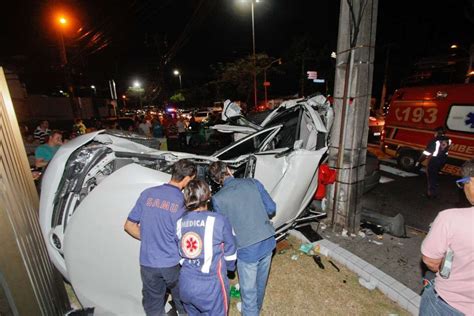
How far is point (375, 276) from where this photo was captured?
324 cm

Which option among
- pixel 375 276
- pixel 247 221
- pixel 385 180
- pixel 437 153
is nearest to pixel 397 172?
pixel 385 180

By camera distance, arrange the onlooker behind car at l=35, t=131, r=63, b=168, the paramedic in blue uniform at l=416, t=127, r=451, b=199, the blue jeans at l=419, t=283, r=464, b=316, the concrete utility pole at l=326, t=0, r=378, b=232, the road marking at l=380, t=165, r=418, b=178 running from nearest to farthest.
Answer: the blue jeans at l=419, t=283, r=464, b=316 → the concrete utility pole at l=326, t=0, r=378, b=232 → the onlooker behind car at l=35, t=131, r=63, b=168 → the paramedic in blue uniform at l=416, t=127, r=451, b=199 → the road marking at l=380, t=165, r=418, b=178

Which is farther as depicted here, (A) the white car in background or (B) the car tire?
(B) the car tire

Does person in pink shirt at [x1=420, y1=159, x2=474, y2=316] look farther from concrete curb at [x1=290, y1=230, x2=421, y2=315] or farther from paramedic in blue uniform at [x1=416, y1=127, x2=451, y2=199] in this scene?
paramedic in blue uniform at [x1=416, y1=127, x2=451, y2=199]

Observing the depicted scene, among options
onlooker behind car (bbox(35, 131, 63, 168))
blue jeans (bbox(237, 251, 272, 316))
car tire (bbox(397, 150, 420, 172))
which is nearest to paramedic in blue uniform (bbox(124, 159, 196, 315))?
blue jeans (bbox(237, 251, 272, 316))

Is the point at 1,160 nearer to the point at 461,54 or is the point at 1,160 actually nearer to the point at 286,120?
the point at 286,120

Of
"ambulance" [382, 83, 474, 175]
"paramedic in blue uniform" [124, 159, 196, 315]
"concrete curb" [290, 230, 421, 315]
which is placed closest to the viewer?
"paramedic in blue uniform" [124, 159, 196, 315]

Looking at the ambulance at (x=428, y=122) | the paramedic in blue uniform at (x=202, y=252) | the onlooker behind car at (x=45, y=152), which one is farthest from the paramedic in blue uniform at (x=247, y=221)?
the ambulance at (x=428, y=122)

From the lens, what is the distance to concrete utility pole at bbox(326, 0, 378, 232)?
11.8 feet

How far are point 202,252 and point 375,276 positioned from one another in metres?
2.51

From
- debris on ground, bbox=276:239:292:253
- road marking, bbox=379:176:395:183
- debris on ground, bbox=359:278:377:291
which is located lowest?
road marking, bbox=379:176:395:183

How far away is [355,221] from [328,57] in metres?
28.9

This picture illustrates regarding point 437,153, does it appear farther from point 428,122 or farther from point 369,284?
point 369,284

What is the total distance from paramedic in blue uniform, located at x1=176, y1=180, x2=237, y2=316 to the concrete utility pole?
268cm
